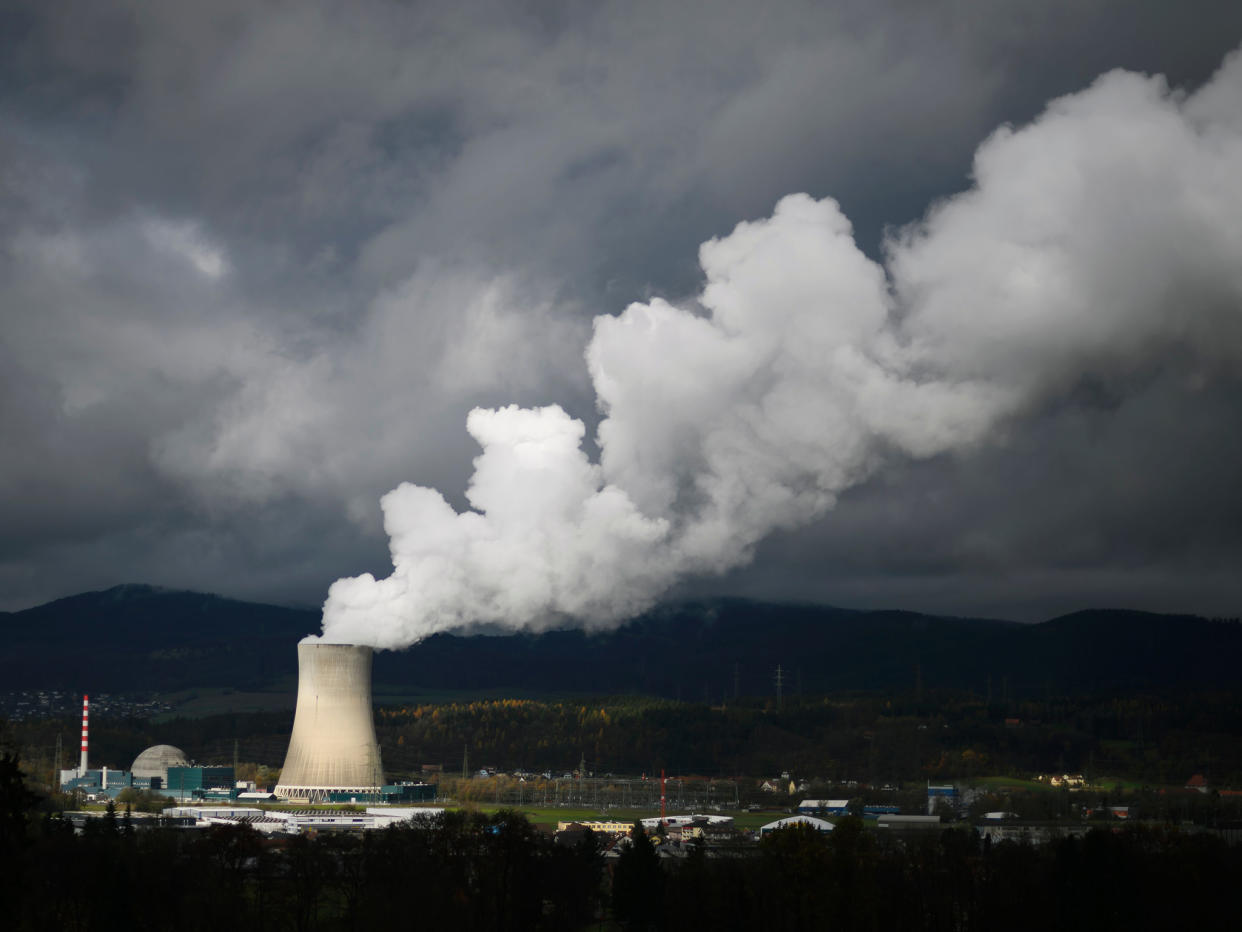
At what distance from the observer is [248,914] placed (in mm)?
46188

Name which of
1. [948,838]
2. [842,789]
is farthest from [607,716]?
[948,838]

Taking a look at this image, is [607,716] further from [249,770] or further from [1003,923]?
[1003,923]

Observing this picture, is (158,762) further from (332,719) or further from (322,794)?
(332,719)

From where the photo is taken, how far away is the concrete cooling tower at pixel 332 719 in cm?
7681

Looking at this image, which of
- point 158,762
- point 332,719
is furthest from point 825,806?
point 158,762

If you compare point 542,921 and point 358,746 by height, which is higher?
point 358,746

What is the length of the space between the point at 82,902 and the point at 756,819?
55.6 metres

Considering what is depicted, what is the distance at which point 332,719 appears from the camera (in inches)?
3078

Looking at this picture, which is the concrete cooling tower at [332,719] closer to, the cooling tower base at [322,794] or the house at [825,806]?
the cooling tower base at [322,794]

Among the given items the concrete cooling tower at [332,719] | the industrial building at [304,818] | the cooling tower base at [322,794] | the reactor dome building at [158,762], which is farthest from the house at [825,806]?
the reactor dome building at [158,762]

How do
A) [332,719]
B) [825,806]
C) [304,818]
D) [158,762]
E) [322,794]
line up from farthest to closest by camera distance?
[158,762], [825,806], [322,794], [304,818], [332,719]

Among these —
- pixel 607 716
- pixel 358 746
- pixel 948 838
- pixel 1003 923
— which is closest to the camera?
pixel 1003 923

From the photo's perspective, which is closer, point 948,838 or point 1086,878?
point 1086,878

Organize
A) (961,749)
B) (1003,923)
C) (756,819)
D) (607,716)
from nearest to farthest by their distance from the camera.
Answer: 1. (1003,923)
2. (756,819)
3. (961,749)
4. (607,716)
